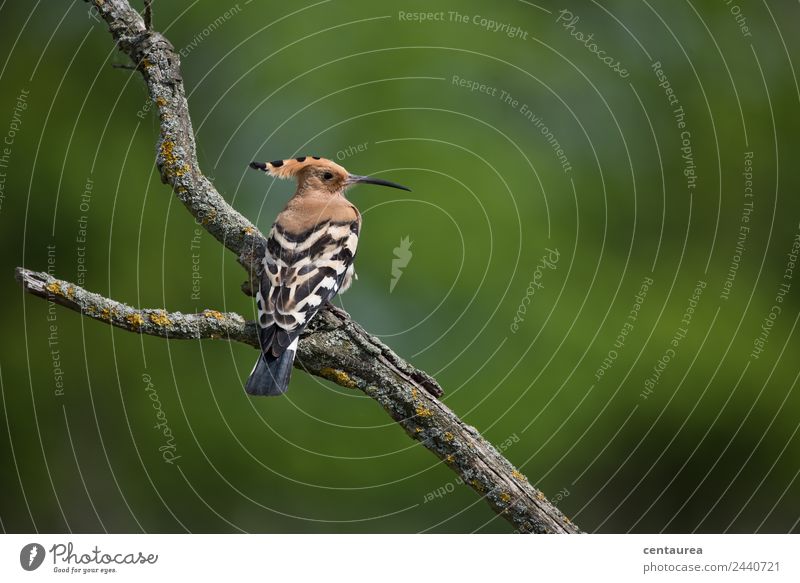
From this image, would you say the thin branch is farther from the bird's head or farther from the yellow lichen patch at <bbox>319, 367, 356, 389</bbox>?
the bird's head

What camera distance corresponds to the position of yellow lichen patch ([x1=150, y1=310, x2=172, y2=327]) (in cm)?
512

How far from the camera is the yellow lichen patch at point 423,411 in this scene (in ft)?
17.2

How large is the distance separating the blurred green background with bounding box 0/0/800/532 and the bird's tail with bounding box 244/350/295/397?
2.72 meters

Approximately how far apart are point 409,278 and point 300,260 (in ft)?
9.38

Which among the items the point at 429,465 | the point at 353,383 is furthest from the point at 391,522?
the point at 353,383

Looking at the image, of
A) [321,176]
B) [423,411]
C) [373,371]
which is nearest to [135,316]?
[373,371]

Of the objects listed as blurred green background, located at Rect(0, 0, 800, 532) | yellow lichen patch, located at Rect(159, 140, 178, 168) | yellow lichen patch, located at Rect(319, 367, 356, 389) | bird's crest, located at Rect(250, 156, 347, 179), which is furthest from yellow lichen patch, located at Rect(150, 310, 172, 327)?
blurred green background, located at Rect(0, 0, 800, 532)

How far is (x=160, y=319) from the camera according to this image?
5145 mm

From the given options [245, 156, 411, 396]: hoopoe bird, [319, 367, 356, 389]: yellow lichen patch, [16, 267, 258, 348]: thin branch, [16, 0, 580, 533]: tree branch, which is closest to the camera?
[16, 267, 258, 348]: thin branch

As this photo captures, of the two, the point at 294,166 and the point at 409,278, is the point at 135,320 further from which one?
the point at 409,278

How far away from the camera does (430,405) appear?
5258 mm

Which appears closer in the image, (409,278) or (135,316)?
(135,316)

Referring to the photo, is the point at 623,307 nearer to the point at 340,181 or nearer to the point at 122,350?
the point at 340,181
